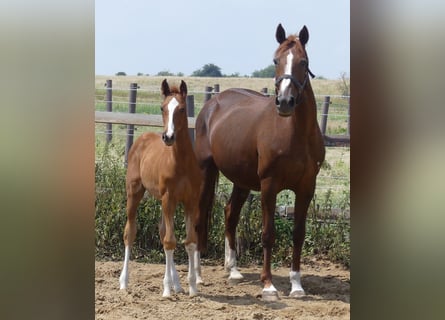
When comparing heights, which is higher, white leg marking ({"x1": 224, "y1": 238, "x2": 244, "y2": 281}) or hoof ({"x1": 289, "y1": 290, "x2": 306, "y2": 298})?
white leg marking ({"x1": 224, "y1": 238, "x2": 244, "y2": 281})

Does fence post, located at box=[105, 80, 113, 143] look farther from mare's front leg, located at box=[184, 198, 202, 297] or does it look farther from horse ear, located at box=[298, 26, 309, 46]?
horse ear, located at box=[298, 26, 309, 46]

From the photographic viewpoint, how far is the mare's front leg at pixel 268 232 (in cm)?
395

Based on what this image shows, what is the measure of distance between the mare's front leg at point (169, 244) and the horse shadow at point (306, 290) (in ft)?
0.63

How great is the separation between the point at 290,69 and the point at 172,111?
66 centimetres

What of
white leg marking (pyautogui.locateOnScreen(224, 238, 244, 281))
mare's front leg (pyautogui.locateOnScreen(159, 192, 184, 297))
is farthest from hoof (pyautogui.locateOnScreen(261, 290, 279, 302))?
mare's front leg (pyautogui.locateOnScreen(159, 192, 184, 297))

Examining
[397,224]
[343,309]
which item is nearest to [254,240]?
[343,309]

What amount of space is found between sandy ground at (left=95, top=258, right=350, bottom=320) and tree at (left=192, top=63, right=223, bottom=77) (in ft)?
3.91

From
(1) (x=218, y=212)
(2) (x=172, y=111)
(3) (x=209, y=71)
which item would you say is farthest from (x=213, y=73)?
(1) (x=218, y=212)

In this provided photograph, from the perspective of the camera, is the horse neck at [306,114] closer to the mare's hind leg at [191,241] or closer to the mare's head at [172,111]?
the mare's head at [172,111]

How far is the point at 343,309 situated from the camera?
150 inches

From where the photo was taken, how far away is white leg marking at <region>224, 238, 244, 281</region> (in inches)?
169

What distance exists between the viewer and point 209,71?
419 cm

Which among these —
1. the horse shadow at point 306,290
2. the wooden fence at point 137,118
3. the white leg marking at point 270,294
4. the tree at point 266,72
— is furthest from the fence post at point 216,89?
the white leg marking at point 270,294

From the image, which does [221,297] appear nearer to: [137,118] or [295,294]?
[295,294]
